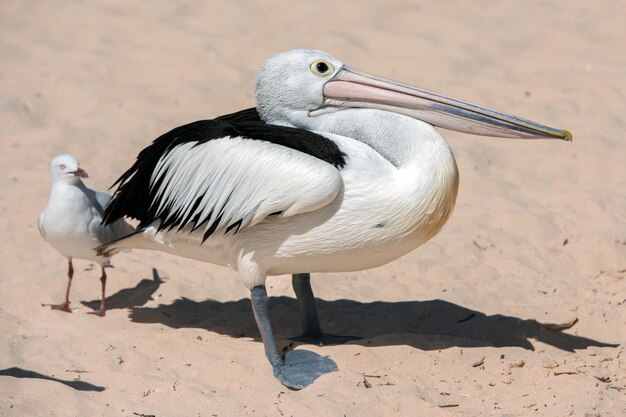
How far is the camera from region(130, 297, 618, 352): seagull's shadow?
189 inches

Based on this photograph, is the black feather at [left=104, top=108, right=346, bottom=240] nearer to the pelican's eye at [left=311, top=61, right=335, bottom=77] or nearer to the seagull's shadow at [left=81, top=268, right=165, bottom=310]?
the pelican's eye at [left=311, top=61, right=335, bottom=77]

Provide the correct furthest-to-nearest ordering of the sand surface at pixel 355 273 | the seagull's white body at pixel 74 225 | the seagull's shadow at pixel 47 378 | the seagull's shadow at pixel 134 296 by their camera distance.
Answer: the seagull's shadow at pixel 134 296 → the seagull's white body at pixel 74 225 → the sand surface at pixel 355 273 → the seagull's shadow at pixel 47 378

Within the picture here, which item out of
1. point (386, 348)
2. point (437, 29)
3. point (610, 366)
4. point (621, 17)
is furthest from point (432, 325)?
point (621, 17)

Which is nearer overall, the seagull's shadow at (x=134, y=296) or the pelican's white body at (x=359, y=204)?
the pelican's white body at (x=359, y=204)

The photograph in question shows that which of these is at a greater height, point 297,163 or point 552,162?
point 297,163

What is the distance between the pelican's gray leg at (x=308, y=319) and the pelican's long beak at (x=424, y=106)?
87 centimetres

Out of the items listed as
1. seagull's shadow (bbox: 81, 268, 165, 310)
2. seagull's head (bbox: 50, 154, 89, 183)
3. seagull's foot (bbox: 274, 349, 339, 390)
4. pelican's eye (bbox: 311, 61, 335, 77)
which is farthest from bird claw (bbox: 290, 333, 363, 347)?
seagull's head (bbox: 50, 154, 89, 183)

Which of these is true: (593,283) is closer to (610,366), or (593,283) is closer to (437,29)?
(610,366)

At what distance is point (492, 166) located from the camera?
22.8ft

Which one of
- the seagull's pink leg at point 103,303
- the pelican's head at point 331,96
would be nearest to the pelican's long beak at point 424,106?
the pelican's head at point 331,96

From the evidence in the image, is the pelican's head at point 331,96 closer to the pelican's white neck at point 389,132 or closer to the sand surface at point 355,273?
the pelican's white neck at point 389,132

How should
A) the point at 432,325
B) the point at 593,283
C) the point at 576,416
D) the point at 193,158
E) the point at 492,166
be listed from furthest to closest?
the point at 492,166 < the point at 593,283 < the point at 432,325 < the point at 193,158 < the point at 576,416

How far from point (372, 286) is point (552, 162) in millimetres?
2097

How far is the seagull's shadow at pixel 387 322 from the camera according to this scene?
481 centimetres
